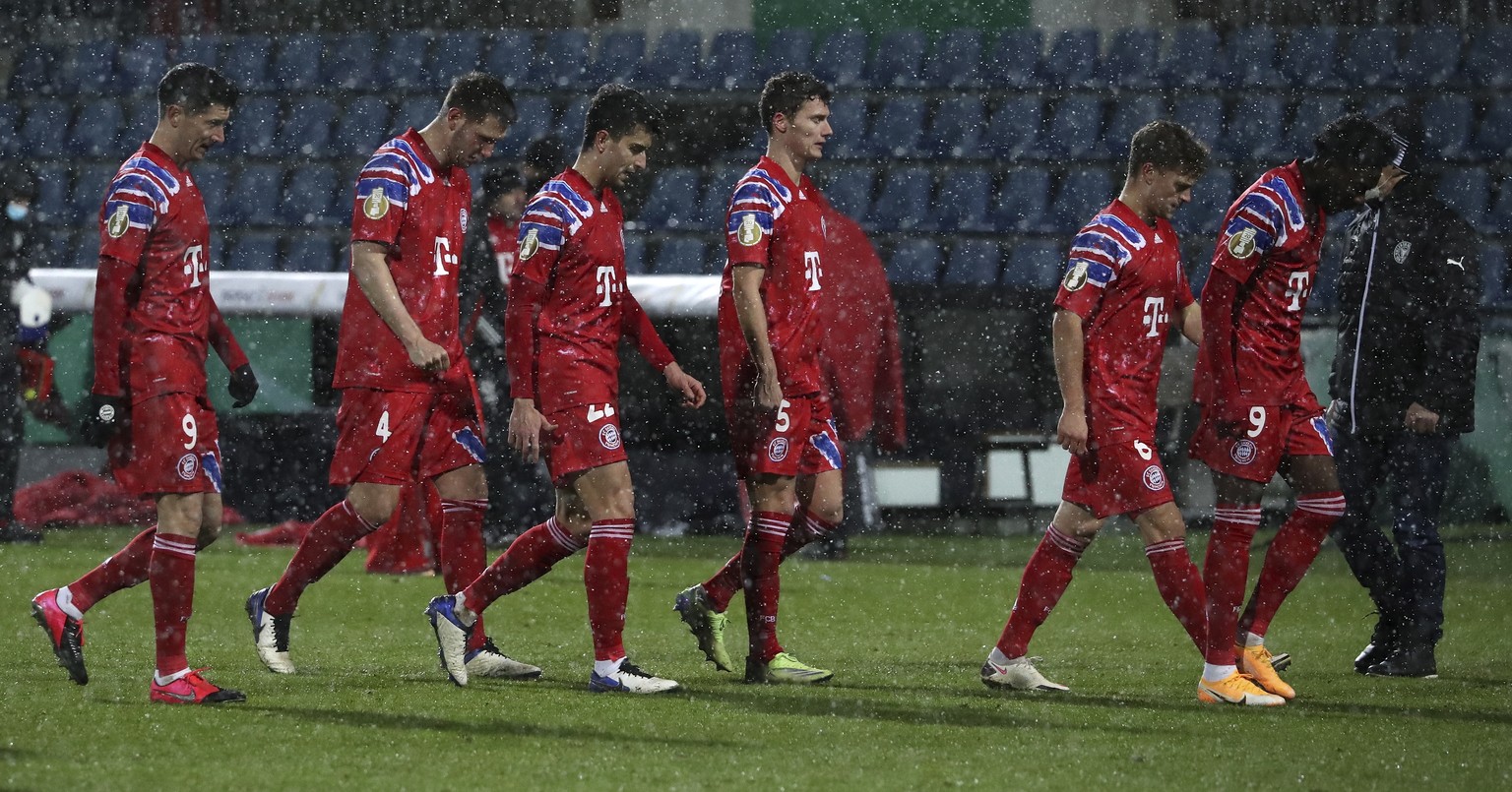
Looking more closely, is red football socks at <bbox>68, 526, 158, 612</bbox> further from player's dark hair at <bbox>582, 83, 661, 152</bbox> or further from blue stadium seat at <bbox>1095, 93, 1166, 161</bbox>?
blue stadium seat at <bbox>1095, 93, 1166, 161</bbox>

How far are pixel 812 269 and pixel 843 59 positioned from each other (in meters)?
11.4

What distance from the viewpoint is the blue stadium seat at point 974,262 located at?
14430mm

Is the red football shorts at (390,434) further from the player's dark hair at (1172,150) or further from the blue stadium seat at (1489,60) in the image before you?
the blue stadium seat at (1489,60)

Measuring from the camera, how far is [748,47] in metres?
16.8

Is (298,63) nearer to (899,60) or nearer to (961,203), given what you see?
(899,60)

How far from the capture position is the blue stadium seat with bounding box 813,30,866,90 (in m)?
16.6

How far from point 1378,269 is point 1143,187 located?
1.28 meters

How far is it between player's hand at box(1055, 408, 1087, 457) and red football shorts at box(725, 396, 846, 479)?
739 millimetres

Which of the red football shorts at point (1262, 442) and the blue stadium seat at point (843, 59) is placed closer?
the red football shorts at point (1262, 442)

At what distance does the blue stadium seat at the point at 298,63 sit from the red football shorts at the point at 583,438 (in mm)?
13448

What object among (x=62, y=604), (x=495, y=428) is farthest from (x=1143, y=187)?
(x=495, y=428)

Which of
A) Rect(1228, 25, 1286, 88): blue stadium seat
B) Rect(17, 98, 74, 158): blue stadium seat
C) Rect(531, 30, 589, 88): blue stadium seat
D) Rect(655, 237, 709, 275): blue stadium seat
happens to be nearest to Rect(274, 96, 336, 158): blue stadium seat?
Rect(531, 30, 589, 88): blue stadium seat

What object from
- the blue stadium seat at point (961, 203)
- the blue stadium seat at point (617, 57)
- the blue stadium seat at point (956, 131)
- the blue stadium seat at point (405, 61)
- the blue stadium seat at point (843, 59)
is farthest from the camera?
the blue stadium seat at point (405, 61)

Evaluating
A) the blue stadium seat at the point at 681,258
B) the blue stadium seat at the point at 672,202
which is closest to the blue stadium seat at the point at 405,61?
the blue stadium seat at the point at 672,202
